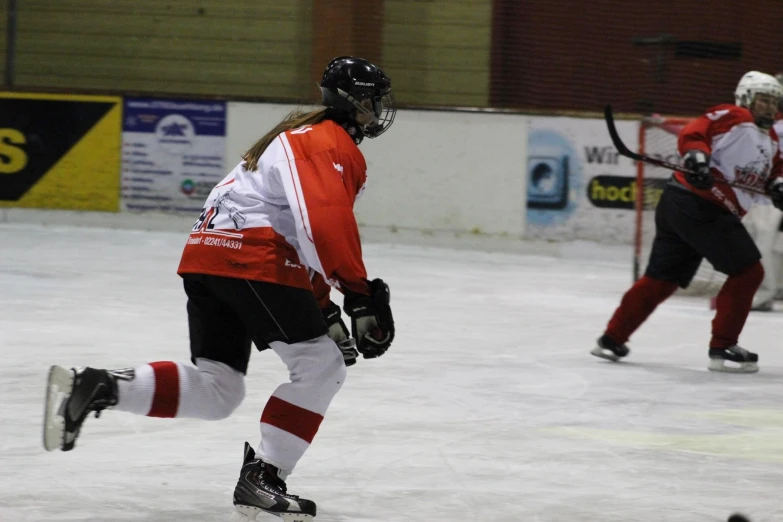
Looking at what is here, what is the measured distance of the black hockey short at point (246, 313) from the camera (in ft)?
8.48

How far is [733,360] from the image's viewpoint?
489cm

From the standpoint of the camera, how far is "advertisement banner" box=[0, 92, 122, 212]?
9.22 metres

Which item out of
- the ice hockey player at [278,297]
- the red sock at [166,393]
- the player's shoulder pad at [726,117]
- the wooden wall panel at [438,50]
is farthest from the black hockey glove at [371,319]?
the wooden wall panel at [438,50]

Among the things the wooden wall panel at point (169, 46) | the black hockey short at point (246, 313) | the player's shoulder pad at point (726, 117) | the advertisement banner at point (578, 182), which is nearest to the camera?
the black hockey short at point (246, 313)

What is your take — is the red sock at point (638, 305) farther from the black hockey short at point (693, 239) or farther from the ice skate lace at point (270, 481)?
the ice skate lace at point (270, 481)

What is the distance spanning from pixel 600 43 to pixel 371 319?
859cm

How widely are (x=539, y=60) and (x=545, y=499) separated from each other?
8.03m

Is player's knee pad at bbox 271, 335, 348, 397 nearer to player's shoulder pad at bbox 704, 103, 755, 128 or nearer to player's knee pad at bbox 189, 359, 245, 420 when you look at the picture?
player's knee pad at bbox 189, 359, 245, 420

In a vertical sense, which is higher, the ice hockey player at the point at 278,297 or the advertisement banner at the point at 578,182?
the ice hockey player at the point at 278,297

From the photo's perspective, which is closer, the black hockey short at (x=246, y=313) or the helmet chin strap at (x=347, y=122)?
the black hockey short at (x=246, y=313)

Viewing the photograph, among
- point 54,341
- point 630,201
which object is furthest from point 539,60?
point 54,341

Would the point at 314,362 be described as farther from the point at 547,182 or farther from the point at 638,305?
the point at 547,182

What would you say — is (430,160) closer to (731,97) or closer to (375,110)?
(731,97)

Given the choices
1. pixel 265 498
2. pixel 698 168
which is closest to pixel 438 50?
pixel 698 168
